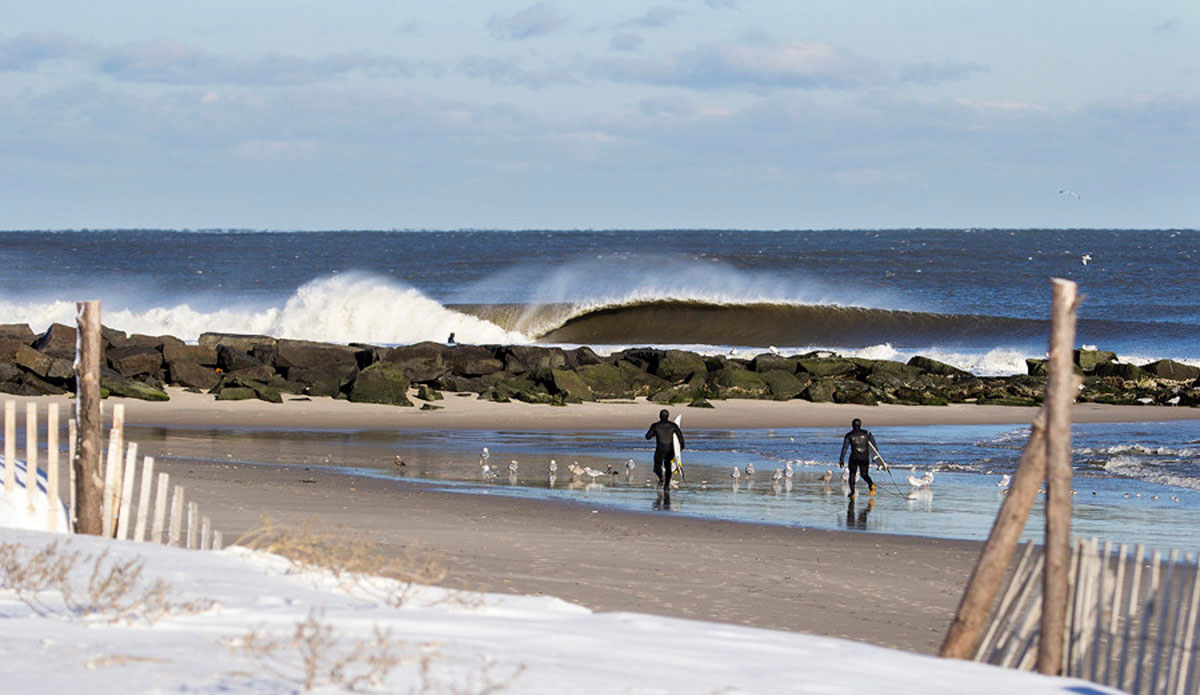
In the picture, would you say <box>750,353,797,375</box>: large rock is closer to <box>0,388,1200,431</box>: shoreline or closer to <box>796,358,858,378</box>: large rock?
<box>796,358,858,378</box>: large rock

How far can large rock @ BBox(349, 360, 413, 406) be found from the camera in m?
26.8

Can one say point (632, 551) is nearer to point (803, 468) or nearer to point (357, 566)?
point (357, 566)

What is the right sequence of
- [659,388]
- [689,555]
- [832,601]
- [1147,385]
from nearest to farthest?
1. [832,601]
2. [689,555]
3. [659,388]
4. [1147,385]

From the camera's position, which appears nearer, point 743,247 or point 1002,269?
point 1002,269

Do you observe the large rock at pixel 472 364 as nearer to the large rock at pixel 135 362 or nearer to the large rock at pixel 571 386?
the large rock at pixel 571 386

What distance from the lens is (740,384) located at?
30.4 meters

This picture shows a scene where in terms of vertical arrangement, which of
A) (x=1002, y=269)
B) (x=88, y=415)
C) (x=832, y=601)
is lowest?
(x=832, y=601)

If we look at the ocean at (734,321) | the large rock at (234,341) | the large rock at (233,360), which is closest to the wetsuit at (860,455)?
the ocean at (734,321)

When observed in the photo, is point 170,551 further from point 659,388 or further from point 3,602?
point 659,388

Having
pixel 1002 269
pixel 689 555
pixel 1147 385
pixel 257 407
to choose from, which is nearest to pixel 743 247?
pixel 1002 269

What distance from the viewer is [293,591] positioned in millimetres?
7746

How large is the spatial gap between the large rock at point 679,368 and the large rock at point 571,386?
264cm

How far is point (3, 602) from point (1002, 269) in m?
77.6

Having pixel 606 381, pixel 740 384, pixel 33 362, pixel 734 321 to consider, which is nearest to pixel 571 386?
pixel 606 381
